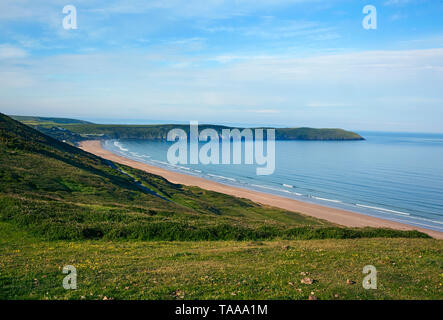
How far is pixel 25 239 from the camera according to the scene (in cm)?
1995

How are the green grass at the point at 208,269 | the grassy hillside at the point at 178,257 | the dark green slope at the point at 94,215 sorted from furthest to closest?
the dark green slope at the point at 94,215 → the grassy hillside at the point at 178,257 → the green grass at the point at 208,269

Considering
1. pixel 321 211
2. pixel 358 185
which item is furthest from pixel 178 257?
pixel 358 185

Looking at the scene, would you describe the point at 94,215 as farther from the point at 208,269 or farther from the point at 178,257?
the point at 208,269

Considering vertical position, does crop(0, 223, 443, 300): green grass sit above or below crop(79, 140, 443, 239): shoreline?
above

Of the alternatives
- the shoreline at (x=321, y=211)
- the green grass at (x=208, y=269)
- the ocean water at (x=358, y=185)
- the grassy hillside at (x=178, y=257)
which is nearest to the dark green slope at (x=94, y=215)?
the grassy hillside at (x=178, y=257)

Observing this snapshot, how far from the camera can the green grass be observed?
455 inches

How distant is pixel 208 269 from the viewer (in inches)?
574

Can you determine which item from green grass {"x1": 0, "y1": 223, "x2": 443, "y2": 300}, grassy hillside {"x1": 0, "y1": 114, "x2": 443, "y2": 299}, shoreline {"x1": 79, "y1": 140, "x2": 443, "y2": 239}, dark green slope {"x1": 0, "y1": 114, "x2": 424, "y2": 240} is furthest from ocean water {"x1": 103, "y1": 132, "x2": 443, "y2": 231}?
green grass {"x1": 0, "y1": 223, "x2": 443, "y2": 300}

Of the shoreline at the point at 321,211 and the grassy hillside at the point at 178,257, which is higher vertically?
the grassy hillside at the point at 178,257

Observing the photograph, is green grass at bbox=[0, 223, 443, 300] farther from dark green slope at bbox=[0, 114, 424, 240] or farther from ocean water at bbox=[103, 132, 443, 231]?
ocean water at bbox=[103, 132, 443, 231]

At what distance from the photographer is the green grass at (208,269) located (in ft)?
37.9

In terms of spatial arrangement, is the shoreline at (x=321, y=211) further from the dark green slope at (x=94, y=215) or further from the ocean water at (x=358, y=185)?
the dark green slope at (x=94, y=215)

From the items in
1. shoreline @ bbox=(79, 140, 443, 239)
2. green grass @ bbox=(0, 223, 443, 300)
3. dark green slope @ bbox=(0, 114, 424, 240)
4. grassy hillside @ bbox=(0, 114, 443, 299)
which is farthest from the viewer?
shoreline @ bbox=(79, 140, 443, 239)
